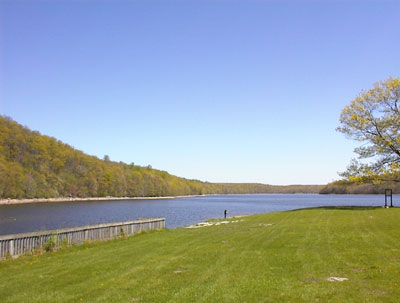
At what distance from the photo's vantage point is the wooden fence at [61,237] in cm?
1525

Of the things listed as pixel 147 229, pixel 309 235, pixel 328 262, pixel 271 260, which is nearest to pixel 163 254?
pixel 271 260

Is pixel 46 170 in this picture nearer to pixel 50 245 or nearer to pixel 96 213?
pixel 96 213

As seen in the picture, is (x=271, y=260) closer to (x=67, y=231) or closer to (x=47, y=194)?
(x=67, y=231)

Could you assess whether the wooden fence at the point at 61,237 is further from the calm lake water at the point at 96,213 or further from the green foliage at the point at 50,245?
the calm lake water at the point at 96,213

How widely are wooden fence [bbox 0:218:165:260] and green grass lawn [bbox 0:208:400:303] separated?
2.16ft

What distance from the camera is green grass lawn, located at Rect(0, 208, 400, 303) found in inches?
328

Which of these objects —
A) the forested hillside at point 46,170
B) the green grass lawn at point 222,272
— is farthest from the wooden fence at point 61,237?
the forested hillside at point 46,170

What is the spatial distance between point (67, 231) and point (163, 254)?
666 cm

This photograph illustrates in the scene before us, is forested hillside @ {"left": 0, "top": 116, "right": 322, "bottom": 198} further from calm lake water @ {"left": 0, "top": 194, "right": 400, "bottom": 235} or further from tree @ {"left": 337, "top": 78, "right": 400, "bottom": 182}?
tree @ {"left": 337, "top": 78, "right": 400, "bottom": 182}

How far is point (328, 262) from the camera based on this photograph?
11203 millimetres

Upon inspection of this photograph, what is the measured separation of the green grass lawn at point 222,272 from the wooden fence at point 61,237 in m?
0.66

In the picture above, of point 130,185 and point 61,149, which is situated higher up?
point 61,149

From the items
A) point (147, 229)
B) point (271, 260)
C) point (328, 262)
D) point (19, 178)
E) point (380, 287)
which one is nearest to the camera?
point (380, 287)

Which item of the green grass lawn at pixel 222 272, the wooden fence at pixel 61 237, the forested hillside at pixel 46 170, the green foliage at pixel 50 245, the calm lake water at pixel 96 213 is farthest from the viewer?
the forested hillside at pixel 46 170
